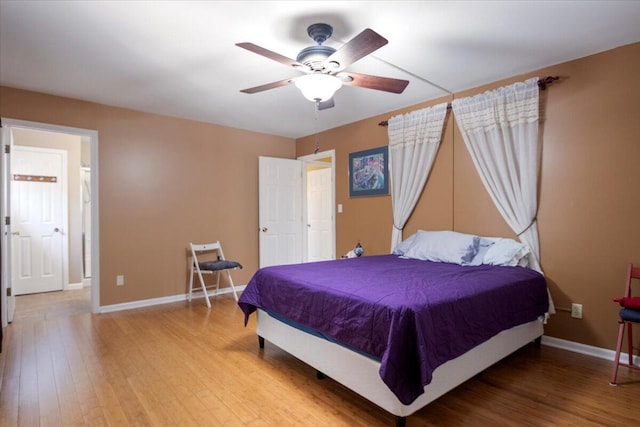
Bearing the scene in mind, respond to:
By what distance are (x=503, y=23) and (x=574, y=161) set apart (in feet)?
4.29

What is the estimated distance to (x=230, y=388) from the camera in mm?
2197

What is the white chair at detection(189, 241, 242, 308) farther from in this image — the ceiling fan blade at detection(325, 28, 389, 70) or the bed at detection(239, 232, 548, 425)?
the ceiling fan blade at detection(325, 28, 389, 70)

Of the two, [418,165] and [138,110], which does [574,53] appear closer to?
[418,165]

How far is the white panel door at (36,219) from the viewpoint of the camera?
4.77 metres

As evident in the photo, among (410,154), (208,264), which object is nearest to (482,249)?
(410,154)

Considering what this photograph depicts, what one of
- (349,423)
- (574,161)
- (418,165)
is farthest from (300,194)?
(349,423)

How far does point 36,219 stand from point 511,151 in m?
6.08

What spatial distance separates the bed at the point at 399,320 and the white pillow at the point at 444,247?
14 centimetres

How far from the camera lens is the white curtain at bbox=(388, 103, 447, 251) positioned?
3674mm

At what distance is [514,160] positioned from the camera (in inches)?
120

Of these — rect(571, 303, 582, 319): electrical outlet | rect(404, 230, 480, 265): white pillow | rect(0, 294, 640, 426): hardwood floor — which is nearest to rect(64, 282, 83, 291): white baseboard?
rect(0, 294, 640, 426): hardwood floor

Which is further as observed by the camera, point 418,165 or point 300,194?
point 300,194

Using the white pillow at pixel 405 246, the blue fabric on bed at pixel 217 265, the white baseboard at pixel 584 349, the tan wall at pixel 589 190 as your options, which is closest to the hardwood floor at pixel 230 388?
the white baseboard at pixel 584 349

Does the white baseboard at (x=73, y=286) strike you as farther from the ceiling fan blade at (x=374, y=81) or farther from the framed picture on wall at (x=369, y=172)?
the ceiling fan blade at (x=374, y=81)
